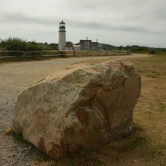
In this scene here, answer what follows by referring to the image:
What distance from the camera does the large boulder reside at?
4.37m

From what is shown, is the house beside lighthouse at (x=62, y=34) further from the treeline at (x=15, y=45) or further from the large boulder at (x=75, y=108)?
the large boulder at (x=75, y=108)

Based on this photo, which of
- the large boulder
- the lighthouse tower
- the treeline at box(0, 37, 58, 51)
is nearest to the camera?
the large boulder

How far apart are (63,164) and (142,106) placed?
4.49 meters

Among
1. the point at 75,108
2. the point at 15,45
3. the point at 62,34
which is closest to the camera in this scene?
the point at 75,108

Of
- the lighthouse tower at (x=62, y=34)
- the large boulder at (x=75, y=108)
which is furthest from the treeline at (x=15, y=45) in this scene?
the lighthouse tower at (x=62, y=34)

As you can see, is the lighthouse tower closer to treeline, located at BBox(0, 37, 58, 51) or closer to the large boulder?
treeline, located at BBox(0, 37, 58, 51)

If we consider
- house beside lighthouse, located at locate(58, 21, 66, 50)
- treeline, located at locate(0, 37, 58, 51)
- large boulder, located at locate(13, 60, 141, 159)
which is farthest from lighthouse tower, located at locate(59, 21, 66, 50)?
large boulder, located at locate(13, 60, 141, 159)

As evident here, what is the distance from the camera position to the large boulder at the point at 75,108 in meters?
4.37

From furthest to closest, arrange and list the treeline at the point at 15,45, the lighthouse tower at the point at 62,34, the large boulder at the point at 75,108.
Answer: the lighthouse tower at the point at 62,34 → the treeline at the point at 15,45 → the large boulder at the point at 75,108

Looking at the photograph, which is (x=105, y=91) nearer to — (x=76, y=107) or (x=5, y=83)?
(x=76, y=107)

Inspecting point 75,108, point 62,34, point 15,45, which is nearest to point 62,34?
point 62,34

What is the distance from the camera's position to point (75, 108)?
4355 millimetres

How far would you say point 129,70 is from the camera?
5.39 metres

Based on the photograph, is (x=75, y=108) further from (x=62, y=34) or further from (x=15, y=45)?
(x=62, y=34)
